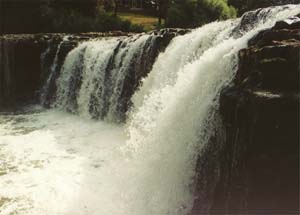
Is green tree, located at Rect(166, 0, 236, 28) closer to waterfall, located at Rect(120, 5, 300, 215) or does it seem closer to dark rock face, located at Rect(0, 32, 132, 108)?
dark rock face, located at Rect(0, 32, 132, 108)

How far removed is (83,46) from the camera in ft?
54.1

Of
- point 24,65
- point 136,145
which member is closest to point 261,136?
point 136,145

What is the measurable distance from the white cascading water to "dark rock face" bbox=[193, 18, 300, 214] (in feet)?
2.45

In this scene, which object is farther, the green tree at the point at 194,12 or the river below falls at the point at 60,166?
the green tree at the point at 194,12

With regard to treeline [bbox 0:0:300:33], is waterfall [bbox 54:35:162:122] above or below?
below

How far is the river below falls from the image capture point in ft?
27.8

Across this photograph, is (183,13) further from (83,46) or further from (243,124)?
(243,124)

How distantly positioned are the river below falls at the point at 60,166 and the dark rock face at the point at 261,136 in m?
2.48

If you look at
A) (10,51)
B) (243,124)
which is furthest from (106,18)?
(243,124)

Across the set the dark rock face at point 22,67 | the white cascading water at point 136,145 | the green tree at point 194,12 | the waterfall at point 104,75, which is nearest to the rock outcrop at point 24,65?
the dark rock face at point 22,67

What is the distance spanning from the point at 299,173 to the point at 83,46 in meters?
12.1

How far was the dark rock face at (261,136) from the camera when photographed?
5879 millimetres

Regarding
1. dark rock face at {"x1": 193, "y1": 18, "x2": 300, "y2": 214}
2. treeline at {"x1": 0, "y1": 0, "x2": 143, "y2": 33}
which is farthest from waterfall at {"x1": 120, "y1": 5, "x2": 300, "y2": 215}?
treeline at {"x1": 0, "y1": 0, "x2": 143, "y2": 33}

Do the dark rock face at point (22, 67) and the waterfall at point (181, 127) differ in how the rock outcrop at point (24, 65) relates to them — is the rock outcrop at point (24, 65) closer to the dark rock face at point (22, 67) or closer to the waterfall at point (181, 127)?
the dark rock face at point (22, 67)
